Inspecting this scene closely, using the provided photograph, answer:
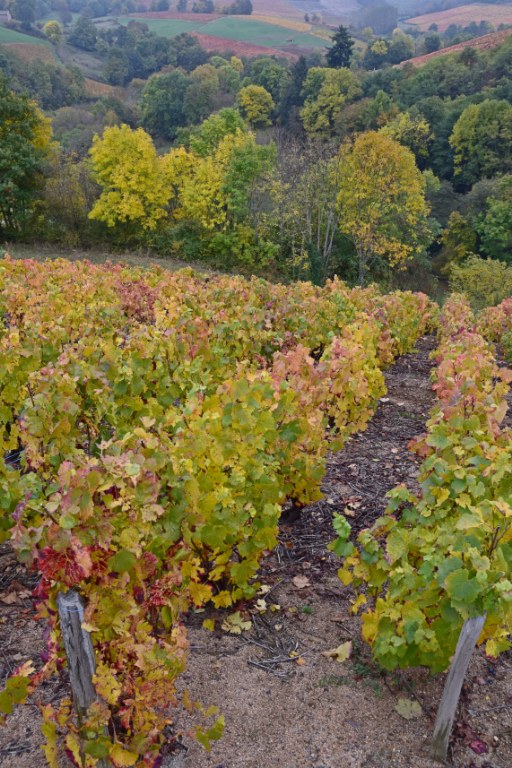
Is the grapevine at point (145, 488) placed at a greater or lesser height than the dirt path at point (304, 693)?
greater

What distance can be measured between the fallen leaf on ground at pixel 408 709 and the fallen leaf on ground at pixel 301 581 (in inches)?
41.4

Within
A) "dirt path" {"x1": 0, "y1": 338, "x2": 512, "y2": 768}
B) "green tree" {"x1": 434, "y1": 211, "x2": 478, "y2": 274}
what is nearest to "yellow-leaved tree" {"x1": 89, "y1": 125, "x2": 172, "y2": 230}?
"green tree" {"x1": 434, "y1": 211, "x2": 478, "y2": 274}

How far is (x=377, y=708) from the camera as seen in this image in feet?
9.41

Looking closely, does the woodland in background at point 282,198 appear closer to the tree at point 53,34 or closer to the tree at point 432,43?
the tree at point 432,43

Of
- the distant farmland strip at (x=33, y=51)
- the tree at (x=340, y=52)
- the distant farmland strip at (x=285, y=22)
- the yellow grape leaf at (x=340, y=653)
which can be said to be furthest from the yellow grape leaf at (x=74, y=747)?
the distant farmland strip at (x=285, y=22)

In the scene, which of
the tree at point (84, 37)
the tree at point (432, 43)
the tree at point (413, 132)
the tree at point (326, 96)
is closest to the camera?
the tree at point (413, 132)

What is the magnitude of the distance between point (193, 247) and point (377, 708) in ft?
98.5

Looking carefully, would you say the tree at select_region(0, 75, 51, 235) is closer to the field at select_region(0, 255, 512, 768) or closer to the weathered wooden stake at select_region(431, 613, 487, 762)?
the field at select_region(0, 255, 512, 768)

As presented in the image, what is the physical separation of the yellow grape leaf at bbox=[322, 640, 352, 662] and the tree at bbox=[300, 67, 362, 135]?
5517 cm

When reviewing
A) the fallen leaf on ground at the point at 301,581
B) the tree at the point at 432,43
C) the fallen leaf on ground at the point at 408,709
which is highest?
the tree at the point at 432,43

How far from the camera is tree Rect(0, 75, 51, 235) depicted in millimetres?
25406

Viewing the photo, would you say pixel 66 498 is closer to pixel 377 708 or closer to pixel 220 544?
pixel 220 544

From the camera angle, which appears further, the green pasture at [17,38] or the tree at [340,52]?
the green pasture at [17,38]

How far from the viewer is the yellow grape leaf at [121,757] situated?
223cm
